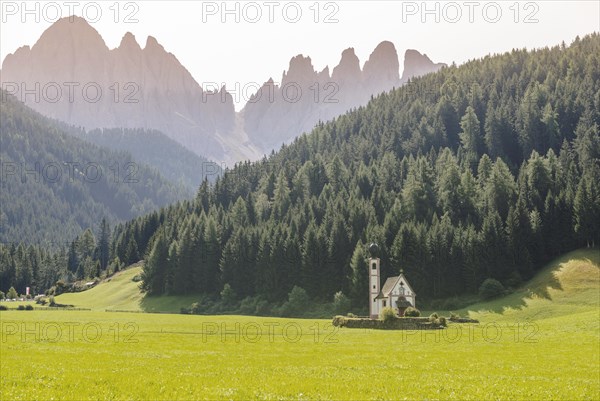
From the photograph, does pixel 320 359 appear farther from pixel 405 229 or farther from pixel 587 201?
pixel 587 201

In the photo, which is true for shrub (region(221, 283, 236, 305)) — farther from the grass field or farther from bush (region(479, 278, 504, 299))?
the grass field

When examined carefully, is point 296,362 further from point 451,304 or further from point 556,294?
point 451,304

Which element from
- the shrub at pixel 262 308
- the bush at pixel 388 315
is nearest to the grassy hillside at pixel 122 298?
the shrub at pixel 262 308

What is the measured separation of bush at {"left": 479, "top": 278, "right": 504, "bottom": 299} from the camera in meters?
101

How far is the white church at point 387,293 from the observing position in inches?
3780

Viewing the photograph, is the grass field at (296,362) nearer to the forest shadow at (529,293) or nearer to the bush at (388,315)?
the bush at (388,315)

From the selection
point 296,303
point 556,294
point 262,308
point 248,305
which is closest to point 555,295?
point 556,294

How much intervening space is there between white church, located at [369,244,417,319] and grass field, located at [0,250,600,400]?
20.7 metres

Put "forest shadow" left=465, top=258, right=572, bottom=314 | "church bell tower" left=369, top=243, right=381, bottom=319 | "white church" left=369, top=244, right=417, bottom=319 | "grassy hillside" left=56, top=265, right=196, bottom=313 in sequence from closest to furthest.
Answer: "forest shadow" left=465, top=258, right=572, bottom=314 < "white church" left=369, top=244, right=417, bottom=319 < "church bell tower" left=369, top=243, right=381, bottom=319 < "grassy hillside" left=56, top=265, right=196, bottom=313

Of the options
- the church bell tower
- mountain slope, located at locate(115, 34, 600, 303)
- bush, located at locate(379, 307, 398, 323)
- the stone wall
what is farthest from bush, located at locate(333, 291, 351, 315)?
bush, located at locate(379, 307, 398, 323)

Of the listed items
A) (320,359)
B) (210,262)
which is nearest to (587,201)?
(210,262)

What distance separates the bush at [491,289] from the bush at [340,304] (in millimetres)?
22289

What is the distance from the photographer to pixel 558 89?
18250 cm

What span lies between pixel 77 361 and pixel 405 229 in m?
85.0
